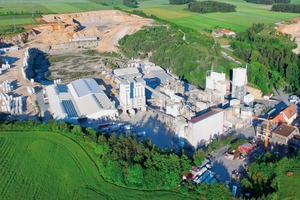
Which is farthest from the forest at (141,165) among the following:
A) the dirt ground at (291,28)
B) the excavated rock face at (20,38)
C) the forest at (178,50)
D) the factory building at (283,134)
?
the dirt ground at (291,28)

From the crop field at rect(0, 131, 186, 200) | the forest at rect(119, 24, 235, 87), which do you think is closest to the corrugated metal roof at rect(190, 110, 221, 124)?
the crop field at rect(0, 131, 186, 200)

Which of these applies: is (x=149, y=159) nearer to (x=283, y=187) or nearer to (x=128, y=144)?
(x=128, y=144)

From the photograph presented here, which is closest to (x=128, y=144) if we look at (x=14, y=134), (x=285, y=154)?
(x=14, y=134)

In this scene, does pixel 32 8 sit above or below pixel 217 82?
above

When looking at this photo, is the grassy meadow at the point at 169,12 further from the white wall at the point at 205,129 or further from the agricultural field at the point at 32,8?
the white wall at the point at 205,129

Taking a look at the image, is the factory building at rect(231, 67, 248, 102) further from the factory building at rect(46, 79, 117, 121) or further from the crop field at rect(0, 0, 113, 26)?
the crop field at rect(0, 0, 113, 26)

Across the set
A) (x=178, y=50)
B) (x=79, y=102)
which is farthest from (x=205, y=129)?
(x=178, y=50)

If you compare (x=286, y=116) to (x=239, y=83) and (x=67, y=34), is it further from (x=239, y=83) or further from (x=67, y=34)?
(x=67, y=34)
